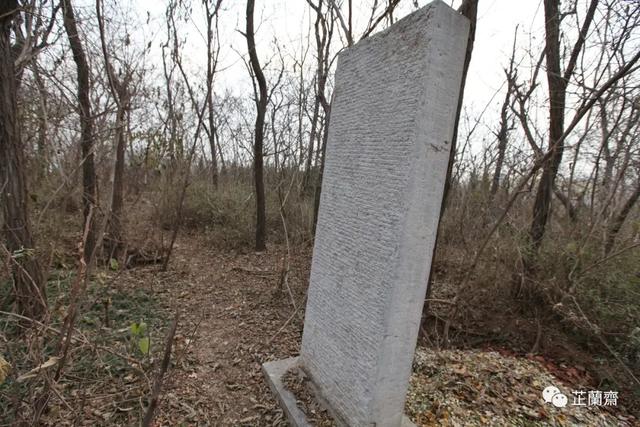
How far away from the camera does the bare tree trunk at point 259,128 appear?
16.0 feet

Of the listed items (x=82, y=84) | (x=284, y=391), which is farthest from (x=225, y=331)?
(x=82, y=84)

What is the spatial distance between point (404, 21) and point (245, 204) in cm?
519

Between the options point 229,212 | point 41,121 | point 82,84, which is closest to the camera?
point 41,121

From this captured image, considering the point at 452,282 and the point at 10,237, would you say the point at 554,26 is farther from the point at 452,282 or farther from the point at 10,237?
the point at 10,237

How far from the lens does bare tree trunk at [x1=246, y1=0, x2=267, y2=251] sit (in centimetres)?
487

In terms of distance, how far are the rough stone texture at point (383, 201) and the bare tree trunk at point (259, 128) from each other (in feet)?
11.3

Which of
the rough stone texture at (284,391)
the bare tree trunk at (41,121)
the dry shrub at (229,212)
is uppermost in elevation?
the bare tree trunk at (41,121)

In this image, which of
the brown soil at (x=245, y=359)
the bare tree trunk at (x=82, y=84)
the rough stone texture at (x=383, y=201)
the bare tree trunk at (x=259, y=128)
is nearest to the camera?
the rough stone texture at (x=383, y=201)

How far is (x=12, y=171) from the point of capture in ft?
7.69

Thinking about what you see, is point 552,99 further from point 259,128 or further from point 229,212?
point 229,212

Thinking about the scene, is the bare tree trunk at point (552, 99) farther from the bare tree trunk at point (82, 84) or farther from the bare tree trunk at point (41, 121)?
the bare tree trunk at point (41, 121)

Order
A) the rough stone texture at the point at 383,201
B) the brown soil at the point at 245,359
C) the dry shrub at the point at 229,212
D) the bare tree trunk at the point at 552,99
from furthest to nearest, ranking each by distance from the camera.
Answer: the dry shrub at the point at 229,212 < the bare tree trunk at the point at 552,99 < the brown soil at the point at 245,359 < the rough stone texture at the point at 383,201

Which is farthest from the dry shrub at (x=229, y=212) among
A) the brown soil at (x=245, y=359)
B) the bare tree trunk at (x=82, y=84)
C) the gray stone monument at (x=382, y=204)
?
the gray stone monument at (x=382, y=204)

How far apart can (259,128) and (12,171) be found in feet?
11.1
